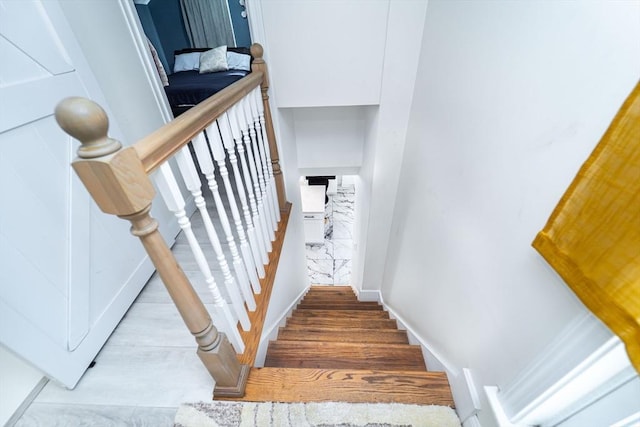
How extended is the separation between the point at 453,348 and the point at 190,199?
196 centimetres

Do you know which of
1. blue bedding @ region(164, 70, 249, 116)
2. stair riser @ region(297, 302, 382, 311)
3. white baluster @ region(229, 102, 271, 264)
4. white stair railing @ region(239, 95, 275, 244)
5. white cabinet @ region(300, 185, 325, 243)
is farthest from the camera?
white cabinet @ region(300, 185, 325, 243)

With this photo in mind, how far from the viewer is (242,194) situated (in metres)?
1.23

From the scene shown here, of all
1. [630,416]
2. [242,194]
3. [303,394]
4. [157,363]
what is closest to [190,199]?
[242,194]

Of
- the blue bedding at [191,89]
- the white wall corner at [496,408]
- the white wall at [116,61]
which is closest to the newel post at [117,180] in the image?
the white wall corner at [496,408]

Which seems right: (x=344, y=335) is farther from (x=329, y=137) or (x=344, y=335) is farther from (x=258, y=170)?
(x=329, y=137)

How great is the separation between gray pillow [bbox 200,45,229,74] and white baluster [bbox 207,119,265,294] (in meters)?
4.10

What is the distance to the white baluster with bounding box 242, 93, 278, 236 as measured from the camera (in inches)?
52.4

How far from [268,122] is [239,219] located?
2.69 feet

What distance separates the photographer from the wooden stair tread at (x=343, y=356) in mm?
1459

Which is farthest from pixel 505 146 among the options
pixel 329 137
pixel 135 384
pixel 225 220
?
pixel 329 137

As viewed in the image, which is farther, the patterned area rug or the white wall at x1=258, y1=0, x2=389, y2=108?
the white wall at x1=258, y1=0, x2=389, y2=108

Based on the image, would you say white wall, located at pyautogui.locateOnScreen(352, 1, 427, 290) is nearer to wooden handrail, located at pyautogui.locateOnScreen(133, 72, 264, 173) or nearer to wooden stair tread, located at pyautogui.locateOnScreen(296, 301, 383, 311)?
wooden stair tread, located at pyautogui.locateOnScreen(296, 301, 383, 311)

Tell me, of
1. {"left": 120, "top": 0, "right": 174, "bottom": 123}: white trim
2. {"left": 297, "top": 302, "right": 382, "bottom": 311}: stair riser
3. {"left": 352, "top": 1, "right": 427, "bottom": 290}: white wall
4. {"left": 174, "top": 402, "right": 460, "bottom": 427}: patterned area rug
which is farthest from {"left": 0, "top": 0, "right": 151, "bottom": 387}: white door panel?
{"left": 297, "top": 302, "right": 382, "bottom": 311}: stair riser

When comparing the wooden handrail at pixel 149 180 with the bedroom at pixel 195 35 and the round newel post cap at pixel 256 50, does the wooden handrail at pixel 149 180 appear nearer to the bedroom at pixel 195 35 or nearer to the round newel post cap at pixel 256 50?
the round newel post cap at pixel 256 50
